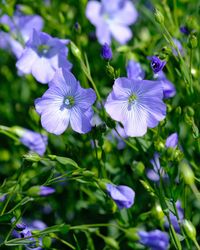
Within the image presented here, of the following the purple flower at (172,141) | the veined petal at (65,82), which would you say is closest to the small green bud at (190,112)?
the purple flower at (172,141)

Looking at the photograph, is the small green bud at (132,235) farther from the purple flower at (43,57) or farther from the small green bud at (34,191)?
the purple flower at (43,57)

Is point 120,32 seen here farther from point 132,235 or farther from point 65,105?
point 132,235

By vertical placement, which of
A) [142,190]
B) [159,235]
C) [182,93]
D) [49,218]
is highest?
[182,93]

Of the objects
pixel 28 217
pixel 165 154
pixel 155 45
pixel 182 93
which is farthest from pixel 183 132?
pixel 28 217

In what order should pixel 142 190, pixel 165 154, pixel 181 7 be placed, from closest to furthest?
1. pixel 165 154
2. pixel 142 190
3. pixel 181 7

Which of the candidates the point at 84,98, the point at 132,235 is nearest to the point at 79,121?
the point at 84,98

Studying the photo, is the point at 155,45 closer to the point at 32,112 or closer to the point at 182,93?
the point at 182,93

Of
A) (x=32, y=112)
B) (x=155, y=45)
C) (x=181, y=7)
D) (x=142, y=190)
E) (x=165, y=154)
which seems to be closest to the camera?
(x=165, y=154)
